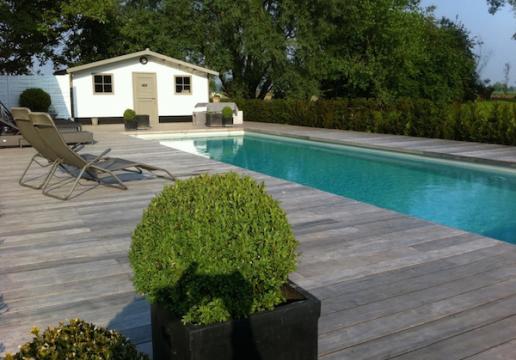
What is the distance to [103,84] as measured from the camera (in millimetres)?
21141

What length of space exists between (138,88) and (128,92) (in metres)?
0.45

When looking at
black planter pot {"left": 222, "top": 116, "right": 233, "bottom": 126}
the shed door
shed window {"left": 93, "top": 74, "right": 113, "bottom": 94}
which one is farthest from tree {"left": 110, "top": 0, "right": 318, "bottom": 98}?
black planter pot {"left": 222, "top": 116, "right": 233, "bottom": 126}

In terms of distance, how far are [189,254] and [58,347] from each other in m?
0.53

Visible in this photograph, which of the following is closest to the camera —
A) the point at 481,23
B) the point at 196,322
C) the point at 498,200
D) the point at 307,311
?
the point at 196,322

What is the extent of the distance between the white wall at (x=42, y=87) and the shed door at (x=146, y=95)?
270cm

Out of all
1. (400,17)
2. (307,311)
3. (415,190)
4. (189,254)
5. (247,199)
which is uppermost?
(400,17)

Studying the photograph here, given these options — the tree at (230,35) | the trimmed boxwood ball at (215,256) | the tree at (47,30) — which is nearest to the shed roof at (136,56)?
the tree at (47,30)

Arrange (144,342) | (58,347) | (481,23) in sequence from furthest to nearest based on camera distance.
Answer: (481,23) → (144,342) → (58,347)

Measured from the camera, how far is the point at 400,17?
23.5m

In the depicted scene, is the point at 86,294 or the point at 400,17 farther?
the point at 400,17

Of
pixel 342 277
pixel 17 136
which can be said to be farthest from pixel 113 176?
pixel 17 136

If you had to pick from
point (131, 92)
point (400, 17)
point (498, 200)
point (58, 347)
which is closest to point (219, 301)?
point (58, 347)

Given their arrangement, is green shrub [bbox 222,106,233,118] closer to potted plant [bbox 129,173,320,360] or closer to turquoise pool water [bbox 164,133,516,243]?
turquoise pool water [bbox 164,133,516,243]

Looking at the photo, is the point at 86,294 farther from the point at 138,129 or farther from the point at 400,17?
the point at 400,17
